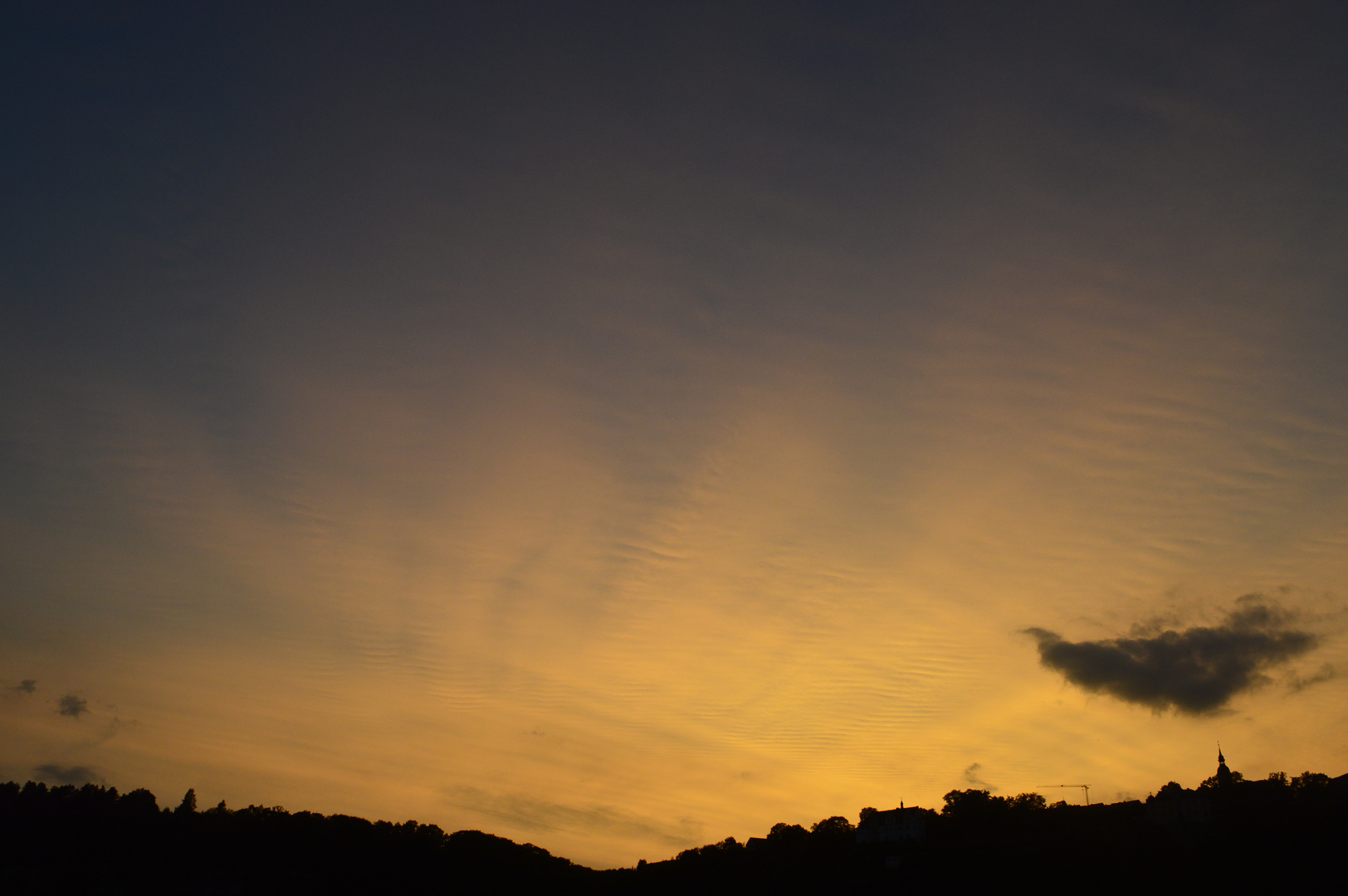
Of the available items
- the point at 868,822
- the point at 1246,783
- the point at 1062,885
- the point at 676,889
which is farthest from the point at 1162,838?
the point at 676,889

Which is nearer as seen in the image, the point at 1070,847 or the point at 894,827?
the point at 1070,847

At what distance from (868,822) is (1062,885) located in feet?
230

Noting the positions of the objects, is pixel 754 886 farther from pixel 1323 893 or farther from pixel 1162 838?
pixel 1323 893

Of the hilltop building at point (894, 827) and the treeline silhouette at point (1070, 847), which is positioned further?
the hilltop building at point (894, 827)

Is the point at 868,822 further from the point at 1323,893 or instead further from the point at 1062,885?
the point at 1323,893

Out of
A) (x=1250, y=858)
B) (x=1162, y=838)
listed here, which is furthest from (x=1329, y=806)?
(x=1162, y=838)

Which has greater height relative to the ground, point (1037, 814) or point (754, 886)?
point (1037, 814)

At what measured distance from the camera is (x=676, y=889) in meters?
189

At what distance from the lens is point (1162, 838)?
455ft

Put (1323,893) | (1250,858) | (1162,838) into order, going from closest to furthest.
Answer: (1323,893)
(1250,858)
(1162,838)

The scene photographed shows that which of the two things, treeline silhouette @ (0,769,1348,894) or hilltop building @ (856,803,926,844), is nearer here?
treeline silhouette @ (0,769,1348,894)

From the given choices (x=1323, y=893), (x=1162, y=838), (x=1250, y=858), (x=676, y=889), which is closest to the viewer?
(x=1323, y=893)

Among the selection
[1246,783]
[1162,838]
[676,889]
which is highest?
[1246,783]

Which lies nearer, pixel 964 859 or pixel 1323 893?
pixel 1323 893
